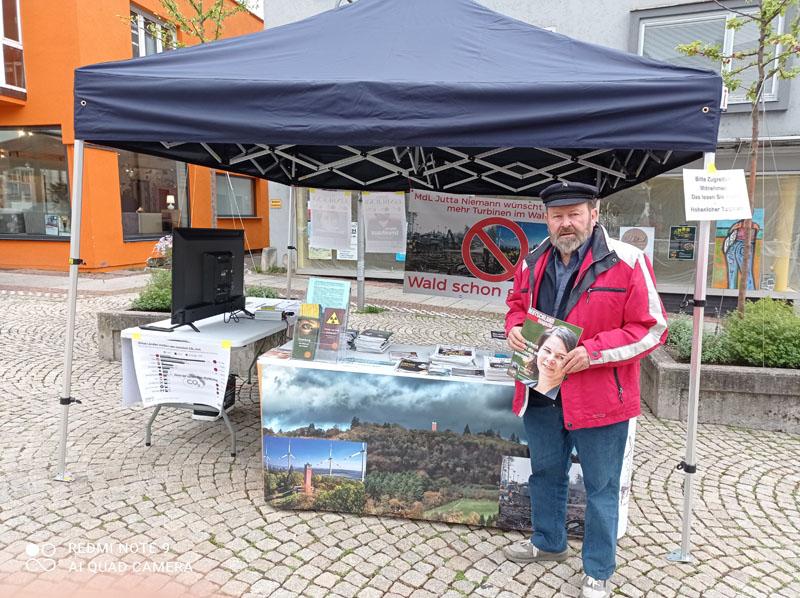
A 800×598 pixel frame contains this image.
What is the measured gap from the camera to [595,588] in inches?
97.1

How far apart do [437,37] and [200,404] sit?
280 centimetres

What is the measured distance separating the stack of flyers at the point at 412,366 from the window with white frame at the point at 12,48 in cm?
1270

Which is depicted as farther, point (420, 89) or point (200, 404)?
point (200, 404)

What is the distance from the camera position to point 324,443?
3.12 m

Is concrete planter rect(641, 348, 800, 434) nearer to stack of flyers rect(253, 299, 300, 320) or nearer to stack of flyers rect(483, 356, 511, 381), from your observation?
stack of flyers rect(483, 356, 511, 381)

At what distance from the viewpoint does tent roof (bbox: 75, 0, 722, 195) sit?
260 centimetres

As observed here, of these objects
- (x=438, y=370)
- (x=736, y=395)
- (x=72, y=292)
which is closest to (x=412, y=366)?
(x=438, y=370)

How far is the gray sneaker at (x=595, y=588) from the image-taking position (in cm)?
245

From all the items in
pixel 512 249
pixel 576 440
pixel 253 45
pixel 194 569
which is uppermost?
pixel 253 45

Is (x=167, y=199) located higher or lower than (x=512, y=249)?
higher

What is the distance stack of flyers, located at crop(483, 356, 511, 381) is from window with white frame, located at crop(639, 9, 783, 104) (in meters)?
8.09

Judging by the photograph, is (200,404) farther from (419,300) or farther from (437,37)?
(419,300)

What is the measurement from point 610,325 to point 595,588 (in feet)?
3.96

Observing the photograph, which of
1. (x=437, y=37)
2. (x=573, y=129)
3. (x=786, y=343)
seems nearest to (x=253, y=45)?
(x=437, y=37)
